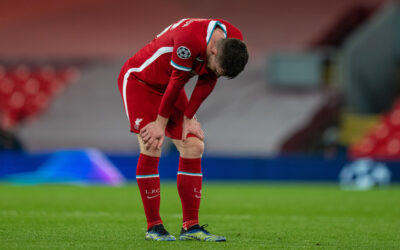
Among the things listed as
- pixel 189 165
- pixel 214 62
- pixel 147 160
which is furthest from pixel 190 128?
pixel 214 62

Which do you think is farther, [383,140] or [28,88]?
[28,88]

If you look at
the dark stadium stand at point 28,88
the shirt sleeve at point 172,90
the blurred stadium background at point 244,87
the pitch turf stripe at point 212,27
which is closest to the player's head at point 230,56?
the pitch turf stripe at point 212,27

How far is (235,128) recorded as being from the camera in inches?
815

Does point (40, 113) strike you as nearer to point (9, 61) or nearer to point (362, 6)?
point (9, 61)

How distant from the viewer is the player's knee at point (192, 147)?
15.4ft

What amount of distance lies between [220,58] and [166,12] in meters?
23.6

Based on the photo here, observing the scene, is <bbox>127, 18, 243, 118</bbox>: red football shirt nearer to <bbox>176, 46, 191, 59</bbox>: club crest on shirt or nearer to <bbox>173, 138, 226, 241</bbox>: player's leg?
<bbox>176, 46, 191, 59</bbox>: club crest on shirt

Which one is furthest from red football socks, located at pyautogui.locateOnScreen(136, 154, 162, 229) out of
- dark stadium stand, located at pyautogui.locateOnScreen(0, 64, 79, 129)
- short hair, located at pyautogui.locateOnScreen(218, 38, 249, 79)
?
dark stadium stand, located at pyautogui.locateOnScreen(0, 64, 79, 129)

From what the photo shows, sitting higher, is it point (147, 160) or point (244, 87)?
point (244, 87)

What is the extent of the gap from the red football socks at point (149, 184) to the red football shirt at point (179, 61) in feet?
1.26

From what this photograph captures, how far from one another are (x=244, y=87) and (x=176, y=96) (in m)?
19.4

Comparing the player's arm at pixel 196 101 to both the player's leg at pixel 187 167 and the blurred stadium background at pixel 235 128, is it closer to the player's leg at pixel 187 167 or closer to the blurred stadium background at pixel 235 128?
the player's leg at pixel 187 167

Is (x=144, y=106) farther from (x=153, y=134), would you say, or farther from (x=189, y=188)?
(x=189, y=188)

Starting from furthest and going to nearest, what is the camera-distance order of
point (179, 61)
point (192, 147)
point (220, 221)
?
point (220, 221), point (192, 147), point (179, 61)
